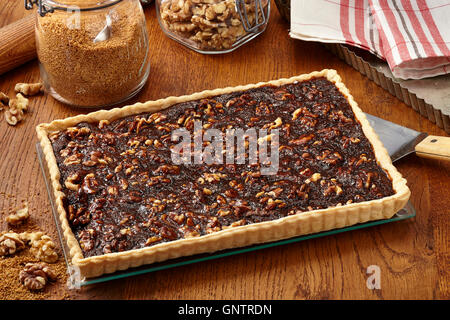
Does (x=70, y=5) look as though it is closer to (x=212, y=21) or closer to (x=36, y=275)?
(x=212, y=21)

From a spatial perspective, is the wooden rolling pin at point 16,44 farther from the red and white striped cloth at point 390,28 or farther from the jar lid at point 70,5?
the red and white striped cloth at point 390,28

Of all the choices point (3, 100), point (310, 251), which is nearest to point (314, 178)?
point (310, 251)

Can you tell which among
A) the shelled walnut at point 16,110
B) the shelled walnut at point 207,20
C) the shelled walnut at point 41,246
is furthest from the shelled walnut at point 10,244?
the shelled walnut at point 207,20

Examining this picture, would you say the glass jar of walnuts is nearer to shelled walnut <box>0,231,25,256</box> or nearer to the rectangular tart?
the rectangular tart

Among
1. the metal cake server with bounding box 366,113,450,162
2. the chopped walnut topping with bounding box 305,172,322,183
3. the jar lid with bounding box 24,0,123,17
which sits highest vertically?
the jar lid with bounding box 24,0,123,17

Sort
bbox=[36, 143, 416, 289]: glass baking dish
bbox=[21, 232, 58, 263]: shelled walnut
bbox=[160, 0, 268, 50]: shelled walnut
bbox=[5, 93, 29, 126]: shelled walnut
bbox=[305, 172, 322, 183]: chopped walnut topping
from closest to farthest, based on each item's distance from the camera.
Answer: bbox=[36, 143, 416, 289]: glass baking dish
bbox=[21, 232, 58, 263]: shelled walnut
bbox=[305, 172, 322, 183]: chopped walnut topping
bbox=[5, 93, 29, 126]: shelled walnut
bbox=[160, 0, 268, 50]: shelled walnut

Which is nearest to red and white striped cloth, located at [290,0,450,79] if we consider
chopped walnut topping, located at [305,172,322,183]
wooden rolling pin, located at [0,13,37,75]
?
chopped walnut topping, located at [305,172,322,183]
